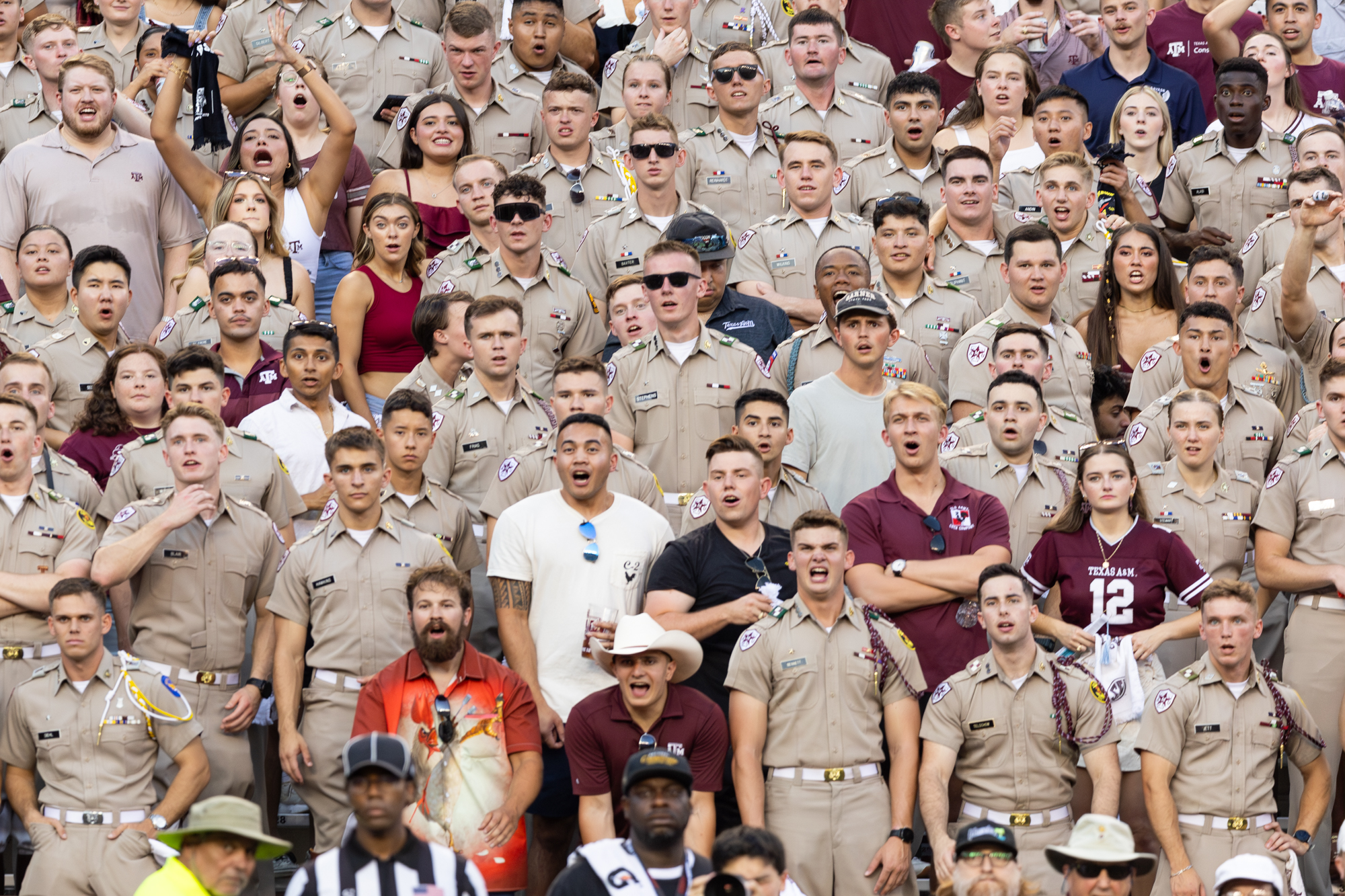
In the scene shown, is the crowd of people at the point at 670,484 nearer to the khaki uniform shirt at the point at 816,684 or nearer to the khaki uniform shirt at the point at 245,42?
the khaki uniform shirt at the point at 816,684

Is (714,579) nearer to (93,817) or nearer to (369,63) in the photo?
(93,817)

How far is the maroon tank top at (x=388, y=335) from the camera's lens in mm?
11484

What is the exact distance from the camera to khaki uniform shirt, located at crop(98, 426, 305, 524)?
9492 mm

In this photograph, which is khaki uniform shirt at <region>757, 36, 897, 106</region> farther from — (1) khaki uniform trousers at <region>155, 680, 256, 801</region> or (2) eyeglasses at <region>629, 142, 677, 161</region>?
(1) khaki uniform trousers at <region>155, 680, 256, 801</region>

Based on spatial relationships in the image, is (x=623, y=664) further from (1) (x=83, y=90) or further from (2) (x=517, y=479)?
(1) (x=83, y=90)

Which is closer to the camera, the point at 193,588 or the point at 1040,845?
the point at 1040,845

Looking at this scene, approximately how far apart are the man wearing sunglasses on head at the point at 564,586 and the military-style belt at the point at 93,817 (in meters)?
1.84

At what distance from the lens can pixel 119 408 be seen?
999cm

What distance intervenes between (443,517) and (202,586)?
1219mm

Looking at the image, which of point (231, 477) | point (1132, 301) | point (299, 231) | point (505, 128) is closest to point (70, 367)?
point (231, 477)

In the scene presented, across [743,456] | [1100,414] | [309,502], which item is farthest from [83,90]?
[1100,414]

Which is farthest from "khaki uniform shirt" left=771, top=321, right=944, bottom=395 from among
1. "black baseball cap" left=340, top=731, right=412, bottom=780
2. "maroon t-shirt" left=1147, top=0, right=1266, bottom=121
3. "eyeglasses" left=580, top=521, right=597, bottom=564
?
"maroon t-shirt" left=1147, top=0, right=1266, bottom=121

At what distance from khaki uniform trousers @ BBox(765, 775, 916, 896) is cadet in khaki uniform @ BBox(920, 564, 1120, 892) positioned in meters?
0.24

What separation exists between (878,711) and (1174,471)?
2418 millimetres
